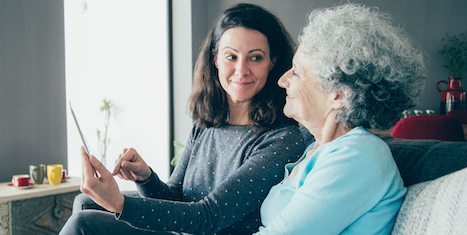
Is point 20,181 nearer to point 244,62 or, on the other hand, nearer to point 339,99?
point 244,62

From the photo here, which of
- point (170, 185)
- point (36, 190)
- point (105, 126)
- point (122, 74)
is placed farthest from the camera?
point (105, 126)

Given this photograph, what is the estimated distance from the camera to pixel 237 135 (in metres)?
1.25

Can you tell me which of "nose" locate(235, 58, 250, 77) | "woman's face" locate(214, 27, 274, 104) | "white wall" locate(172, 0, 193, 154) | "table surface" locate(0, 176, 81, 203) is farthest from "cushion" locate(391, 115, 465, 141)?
"white wall" locate(172, 0, 193, 154)

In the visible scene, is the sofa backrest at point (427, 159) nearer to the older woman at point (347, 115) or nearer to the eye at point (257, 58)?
the older woman at point (347, 115)

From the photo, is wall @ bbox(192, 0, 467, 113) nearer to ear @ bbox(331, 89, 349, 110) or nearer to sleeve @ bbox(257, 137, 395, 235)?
ear @ bbox(331, 89, 349, 110)

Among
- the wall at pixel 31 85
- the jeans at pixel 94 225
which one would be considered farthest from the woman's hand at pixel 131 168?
the wall at pixel 31 85

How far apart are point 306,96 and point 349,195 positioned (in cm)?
35

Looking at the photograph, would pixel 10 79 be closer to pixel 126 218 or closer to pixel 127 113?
pixel 126 218

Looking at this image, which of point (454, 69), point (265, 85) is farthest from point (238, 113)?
point (454, 69)

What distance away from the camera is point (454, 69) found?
3.09m

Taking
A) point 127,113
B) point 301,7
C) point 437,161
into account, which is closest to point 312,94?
point 437,161

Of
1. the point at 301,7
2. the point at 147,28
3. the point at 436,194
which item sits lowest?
the point at 436,194

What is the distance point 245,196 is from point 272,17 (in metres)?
0.71

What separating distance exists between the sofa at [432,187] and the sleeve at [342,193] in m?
0.09
